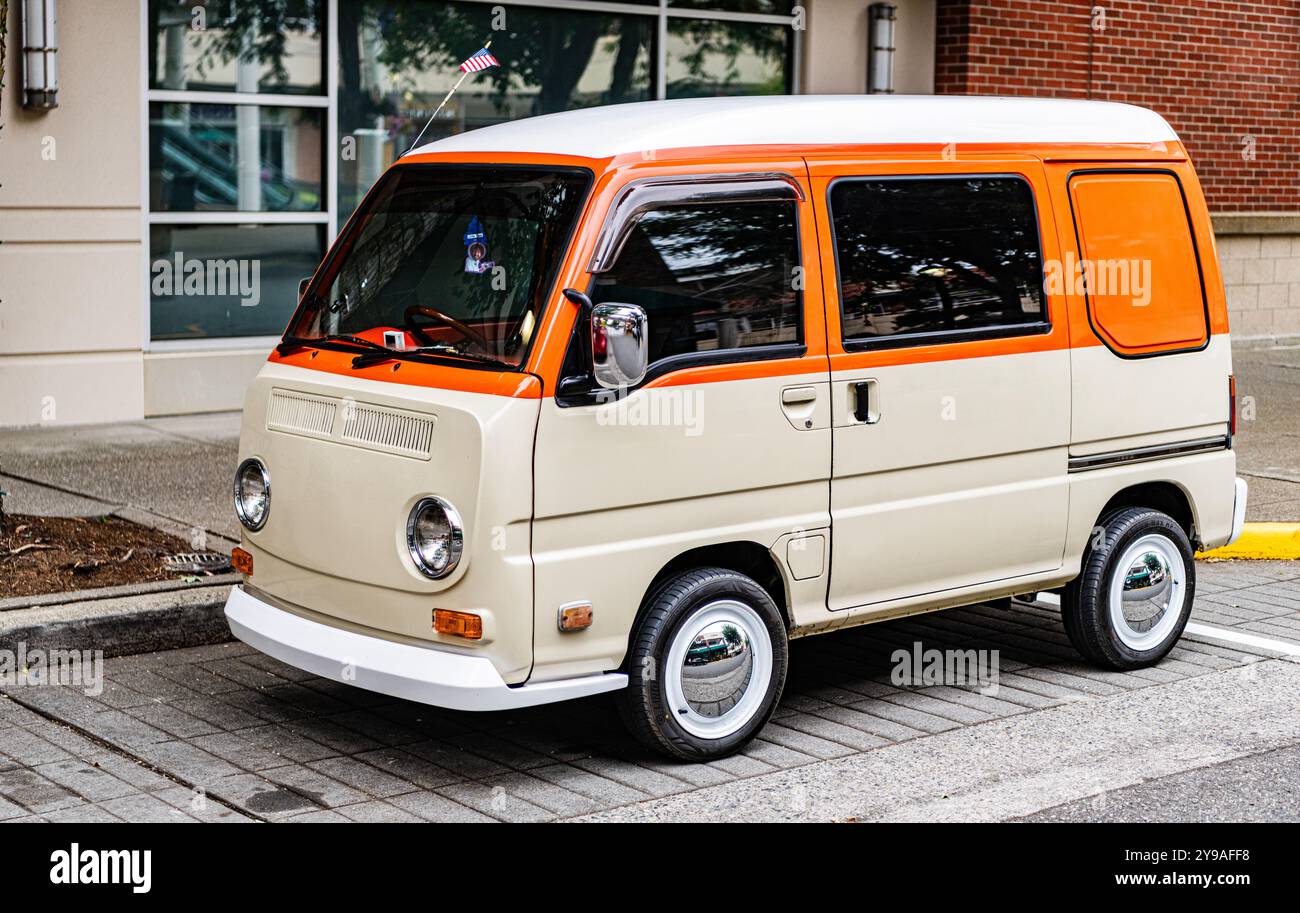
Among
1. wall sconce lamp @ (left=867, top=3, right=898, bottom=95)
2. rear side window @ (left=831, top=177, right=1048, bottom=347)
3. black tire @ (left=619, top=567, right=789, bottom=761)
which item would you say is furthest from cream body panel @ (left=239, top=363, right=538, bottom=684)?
wall sconce lamp @ (left=867, top=3, right=898, bottom=95)

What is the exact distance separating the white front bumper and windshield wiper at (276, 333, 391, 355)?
3.09ft

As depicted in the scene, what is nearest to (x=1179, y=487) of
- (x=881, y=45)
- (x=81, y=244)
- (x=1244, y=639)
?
(x=1244, y=639)

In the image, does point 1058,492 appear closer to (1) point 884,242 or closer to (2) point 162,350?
(1) point 884,242

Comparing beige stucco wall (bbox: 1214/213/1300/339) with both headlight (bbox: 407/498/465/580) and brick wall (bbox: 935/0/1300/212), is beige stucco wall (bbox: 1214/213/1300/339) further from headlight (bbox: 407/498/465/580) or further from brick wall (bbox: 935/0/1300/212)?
headlight (bbox: 407/498/465/580)

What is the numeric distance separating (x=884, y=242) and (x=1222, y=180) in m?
12.7

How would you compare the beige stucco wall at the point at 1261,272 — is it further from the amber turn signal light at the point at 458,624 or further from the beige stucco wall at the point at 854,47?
the amber turn signal light at the point at 458,624

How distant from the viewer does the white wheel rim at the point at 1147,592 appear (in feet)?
22.6

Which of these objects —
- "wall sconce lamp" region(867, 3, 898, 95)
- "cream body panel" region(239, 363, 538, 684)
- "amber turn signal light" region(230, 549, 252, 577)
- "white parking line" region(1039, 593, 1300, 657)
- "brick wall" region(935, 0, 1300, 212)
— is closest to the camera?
"cream body panel" region(239, 363, 538, 684)

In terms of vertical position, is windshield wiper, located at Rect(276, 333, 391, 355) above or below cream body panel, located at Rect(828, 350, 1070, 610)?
above

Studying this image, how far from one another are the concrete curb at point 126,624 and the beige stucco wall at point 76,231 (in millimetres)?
4602

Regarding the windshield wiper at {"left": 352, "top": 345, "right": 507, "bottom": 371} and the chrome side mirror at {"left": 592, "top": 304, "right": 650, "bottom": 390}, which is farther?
the windshield wiper at {"left": 352, "top": 345, "right": 507, "bottom": 371}

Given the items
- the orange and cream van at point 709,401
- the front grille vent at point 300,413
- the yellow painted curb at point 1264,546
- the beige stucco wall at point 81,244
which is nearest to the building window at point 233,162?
the beige stucco wall at point 81,244

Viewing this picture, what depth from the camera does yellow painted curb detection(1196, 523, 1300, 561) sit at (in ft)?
29.9
